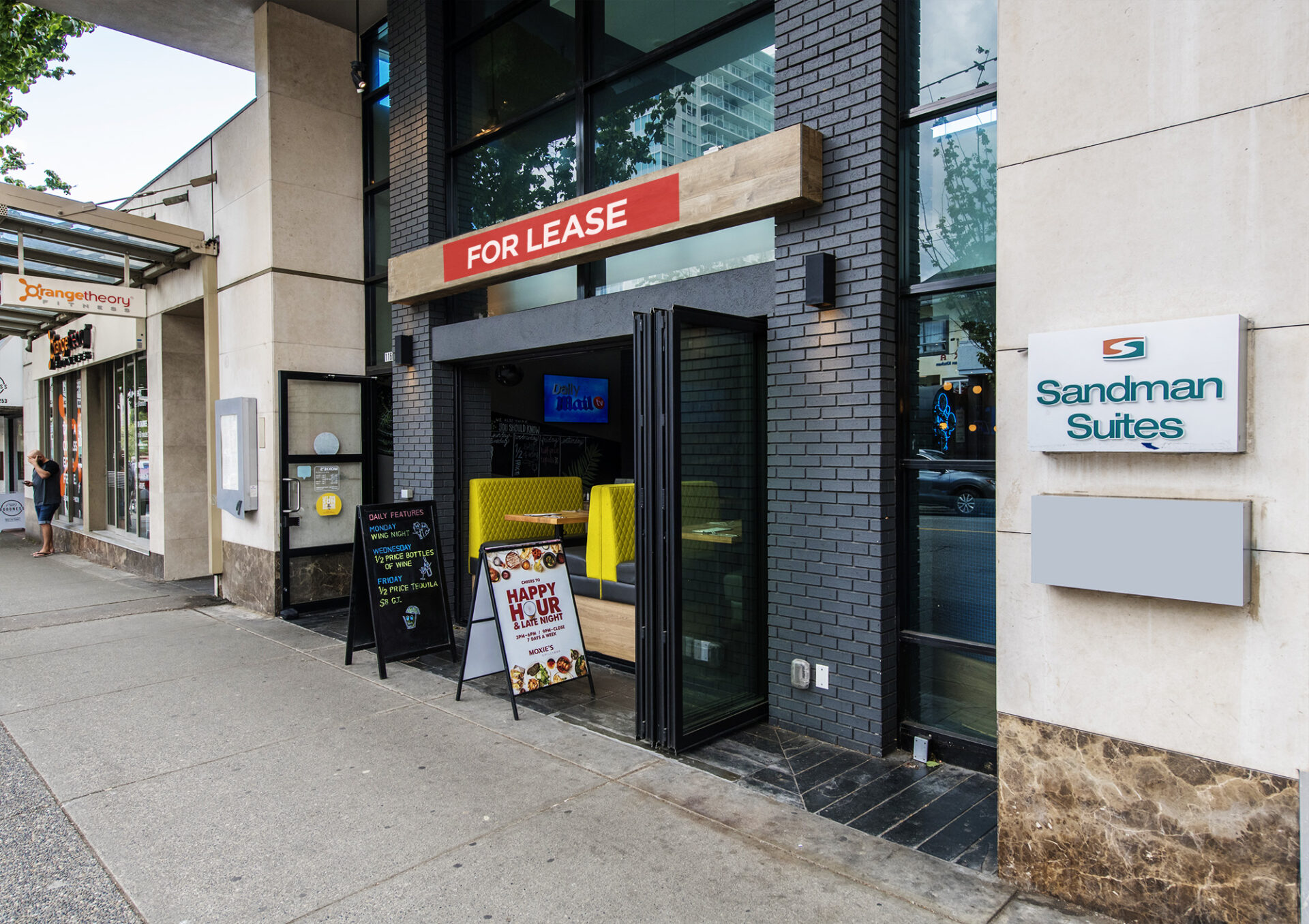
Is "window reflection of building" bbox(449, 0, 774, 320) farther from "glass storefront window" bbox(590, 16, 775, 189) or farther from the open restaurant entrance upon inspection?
the open restaurant entrance

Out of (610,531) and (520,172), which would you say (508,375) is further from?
(610,531)

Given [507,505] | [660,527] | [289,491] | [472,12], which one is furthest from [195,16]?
[660,527]

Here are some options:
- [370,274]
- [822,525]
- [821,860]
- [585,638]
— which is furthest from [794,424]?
[370,274]

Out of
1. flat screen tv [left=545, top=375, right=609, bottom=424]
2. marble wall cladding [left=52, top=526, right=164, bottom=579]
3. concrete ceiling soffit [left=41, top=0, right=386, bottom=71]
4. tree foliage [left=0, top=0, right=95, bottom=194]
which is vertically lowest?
marble wall cladding [left=52, top=526, right=164, bottom=579]

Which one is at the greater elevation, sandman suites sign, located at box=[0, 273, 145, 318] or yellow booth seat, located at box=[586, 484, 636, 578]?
sandman suites sign, located at box=[0, 273, 145, 318]

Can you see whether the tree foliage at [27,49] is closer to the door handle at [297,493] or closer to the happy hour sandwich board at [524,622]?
the door handle at [297,493]

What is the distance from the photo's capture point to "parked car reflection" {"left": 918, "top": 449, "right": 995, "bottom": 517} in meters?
4.26

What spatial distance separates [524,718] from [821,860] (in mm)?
2322

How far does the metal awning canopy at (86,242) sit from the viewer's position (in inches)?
307

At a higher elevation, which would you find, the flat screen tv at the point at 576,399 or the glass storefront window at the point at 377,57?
the glass storefront window at the point at 377,57

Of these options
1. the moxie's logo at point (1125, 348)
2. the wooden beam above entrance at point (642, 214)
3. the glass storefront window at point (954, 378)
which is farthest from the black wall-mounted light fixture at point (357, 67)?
the moxie's logo at point (1125, 348)

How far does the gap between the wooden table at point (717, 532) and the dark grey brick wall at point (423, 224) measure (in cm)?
354

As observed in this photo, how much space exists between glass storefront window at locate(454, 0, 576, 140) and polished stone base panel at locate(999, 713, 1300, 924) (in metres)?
5.90

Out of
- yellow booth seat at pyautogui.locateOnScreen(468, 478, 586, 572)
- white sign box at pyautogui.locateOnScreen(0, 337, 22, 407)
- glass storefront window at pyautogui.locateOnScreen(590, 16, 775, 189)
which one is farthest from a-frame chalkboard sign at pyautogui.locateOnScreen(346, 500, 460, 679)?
white sign box at pyautogui.locateOnScreen(0, 337, 22, 407)
